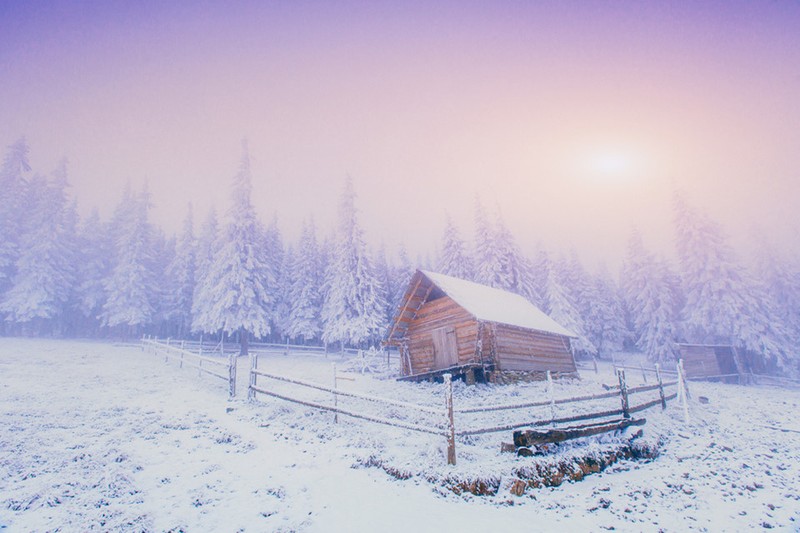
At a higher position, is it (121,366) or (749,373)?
(121,366)

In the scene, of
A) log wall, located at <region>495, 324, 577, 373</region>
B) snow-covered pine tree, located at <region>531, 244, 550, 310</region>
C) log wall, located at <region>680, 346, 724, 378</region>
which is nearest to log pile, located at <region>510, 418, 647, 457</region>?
log wall, located at <region>495, 324, 577, 373</region>

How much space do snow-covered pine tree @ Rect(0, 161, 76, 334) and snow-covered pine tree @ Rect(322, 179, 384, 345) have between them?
26167 millimetres

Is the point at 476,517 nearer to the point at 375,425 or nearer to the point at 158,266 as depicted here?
the point at 375,425

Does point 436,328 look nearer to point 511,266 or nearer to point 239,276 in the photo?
point 239,276

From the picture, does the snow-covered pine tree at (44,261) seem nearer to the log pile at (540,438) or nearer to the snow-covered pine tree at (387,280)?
the snow-covered pine tree at (387,280)

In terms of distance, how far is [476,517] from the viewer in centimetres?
555

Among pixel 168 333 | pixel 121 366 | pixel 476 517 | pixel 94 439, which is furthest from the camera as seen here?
pixel 168 333

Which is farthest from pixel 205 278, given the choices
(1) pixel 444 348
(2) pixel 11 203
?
(1) pixel 444 348

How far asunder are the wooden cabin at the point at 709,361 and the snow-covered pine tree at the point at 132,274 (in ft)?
171

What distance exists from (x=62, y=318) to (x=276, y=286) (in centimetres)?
2406

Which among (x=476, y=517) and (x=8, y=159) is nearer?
(x=476, y=517)

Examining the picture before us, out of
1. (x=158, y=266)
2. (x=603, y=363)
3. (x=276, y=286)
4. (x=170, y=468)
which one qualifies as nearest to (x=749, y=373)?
(x=603, y=363)

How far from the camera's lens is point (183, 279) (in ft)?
134

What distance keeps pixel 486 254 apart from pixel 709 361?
2172 centimetres
